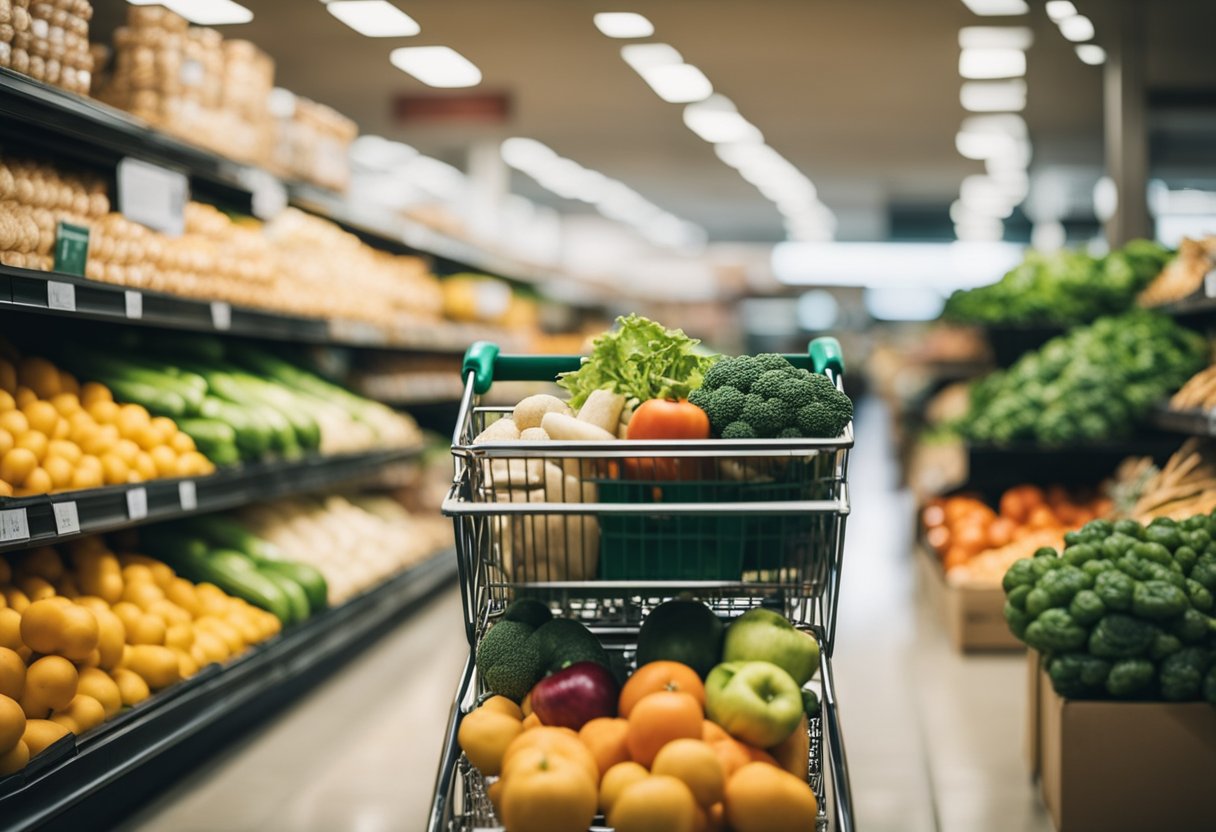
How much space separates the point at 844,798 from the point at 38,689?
→ 1810mm

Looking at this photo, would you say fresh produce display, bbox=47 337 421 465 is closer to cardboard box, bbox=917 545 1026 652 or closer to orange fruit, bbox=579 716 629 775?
orange fruit, bbox=579 716 629 775

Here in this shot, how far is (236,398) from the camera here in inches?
157

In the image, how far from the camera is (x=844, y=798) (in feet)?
5.66

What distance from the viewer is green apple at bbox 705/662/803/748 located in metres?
1.76

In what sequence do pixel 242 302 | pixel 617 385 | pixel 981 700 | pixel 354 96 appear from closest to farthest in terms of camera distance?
pixel 617 385, pixel 981 700, pixel 242 302, pixel 354 96

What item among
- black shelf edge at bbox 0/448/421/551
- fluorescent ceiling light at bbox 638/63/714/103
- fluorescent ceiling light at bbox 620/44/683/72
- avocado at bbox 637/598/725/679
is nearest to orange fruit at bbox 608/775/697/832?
avocado at bbox 637/598/725/679

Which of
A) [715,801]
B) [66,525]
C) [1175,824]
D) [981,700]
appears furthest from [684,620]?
[981,700]

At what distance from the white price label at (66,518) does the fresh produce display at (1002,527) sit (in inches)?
128

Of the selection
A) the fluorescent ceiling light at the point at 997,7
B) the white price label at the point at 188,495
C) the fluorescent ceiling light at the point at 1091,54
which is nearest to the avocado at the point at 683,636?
the white price label at the point at 188,495

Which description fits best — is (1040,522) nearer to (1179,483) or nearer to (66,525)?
(1179,483)

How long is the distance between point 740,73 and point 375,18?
2.46m

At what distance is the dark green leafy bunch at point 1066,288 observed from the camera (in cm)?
527

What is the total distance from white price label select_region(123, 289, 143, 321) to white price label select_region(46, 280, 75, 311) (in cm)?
29

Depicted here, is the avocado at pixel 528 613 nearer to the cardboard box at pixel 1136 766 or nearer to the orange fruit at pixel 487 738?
→ the orange fruit at pixel 487 738
